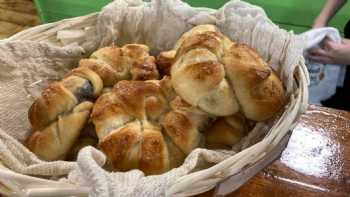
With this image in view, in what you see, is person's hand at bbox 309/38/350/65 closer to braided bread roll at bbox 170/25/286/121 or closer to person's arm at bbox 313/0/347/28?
person's arm at bbox 313/0/347/28

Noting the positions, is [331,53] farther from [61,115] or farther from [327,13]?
[61,115]

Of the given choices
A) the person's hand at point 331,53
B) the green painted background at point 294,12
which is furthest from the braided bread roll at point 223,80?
the green painted background at point 294,12

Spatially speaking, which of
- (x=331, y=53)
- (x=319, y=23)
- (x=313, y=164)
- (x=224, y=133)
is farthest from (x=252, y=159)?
(x=319, y=23)

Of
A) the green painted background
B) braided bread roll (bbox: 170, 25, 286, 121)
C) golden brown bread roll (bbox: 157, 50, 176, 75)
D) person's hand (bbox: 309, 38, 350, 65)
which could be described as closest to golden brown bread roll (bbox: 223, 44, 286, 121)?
braided bread roll (bbox: 170, 25, 286, 121)

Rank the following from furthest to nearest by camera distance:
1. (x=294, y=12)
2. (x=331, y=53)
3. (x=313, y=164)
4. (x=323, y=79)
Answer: (x=294, y=12) → (x=323, y=79) → (x=331, y=53) → (x=313, y=164)

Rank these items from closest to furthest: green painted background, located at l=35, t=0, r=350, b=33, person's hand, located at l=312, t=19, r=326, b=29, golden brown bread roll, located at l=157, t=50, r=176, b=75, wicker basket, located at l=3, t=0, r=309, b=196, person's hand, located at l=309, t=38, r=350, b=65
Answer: wicker basket, located at l=3, t=0, r=309, b=196, golden brown bread roll, located at l=157, t=50, r=176, b=75, person's hand, located at l=309, t=38, r=350, b=65, person's hand, located at l=312, t=19, r=326, b=29, green painted background, located at l=35, t=0, r=350, b=33

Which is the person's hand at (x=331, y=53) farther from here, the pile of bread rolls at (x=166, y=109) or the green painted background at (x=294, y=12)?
the pile of bread rolls at (x=166, y=109)
